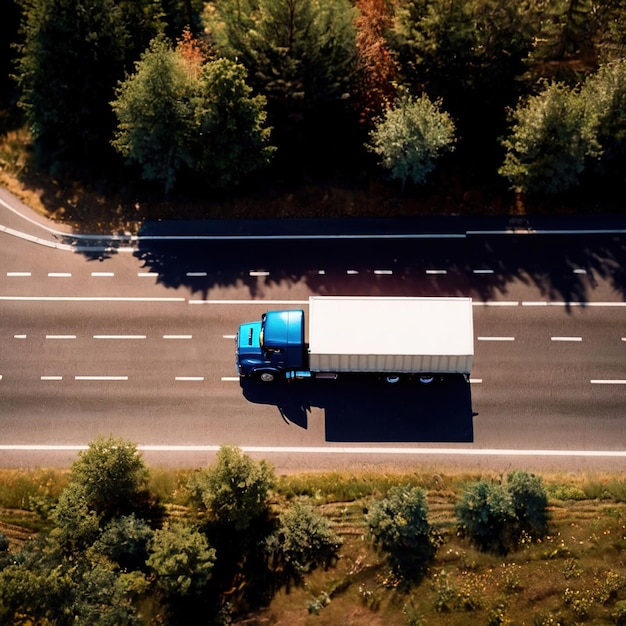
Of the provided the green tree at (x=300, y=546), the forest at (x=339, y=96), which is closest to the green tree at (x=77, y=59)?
the forest at (x=339, y=96)

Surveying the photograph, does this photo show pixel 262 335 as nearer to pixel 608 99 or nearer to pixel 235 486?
pixel 235 486

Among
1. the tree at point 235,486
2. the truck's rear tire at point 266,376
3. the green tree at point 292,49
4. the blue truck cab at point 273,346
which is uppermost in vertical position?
the green tree at point 292,49

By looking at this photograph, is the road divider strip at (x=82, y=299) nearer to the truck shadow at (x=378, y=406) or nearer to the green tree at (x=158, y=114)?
the green tree at (x=158, y=114)

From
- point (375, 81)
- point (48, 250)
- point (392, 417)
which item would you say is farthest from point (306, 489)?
point (375, 81)

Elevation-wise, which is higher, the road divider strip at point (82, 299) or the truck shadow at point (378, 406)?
the road divider strip at point (82, 299)

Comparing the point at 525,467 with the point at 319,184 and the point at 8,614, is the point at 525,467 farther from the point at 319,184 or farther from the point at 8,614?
the point at 8,614

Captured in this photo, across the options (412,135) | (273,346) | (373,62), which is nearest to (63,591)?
(273,346)
